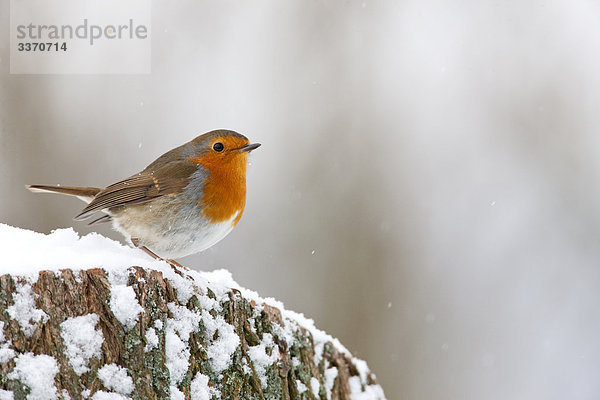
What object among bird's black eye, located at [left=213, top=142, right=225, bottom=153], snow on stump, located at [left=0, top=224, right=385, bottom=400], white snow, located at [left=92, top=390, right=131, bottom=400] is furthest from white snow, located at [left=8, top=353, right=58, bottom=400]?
bird's black eye, located at [left=213, top=142, right=225, bottom=153]

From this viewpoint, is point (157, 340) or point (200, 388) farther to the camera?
Result: point (200, 388)

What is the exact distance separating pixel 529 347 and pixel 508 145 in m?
2.30

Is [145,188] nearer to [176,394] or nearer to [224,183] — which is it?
[224,183]

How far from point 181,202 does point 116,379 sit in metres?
1.39

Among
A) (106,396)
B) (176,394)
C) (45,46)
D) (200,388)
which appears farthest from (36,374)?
(45,46)

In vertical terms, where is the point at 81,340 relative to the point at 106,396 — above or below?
above

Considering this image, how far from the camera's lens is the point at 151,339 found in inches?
79.3

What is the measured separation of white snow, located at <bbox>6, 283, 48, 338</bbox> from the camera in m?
1.76

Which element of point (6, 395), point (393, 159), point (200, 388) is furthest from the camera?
point (393, 159)

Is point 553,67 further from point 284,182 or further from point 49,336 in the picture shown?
point 49,336

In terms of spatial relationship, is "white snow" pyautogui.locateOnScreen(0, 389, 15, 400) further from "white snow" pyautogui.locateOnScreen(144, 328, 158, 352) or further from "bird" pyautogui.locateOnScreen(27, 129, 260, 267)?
"bird" pyautogui.locateOnScreen(27, 129, 260, 267)

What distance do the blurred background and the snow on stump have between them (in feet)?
13.9

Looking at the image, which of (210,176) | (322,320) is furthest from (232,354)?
(322,320)

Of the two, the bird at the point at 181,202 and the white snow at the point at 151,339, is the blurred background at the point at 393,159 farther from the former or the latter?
the white snow at the point at 151,339
